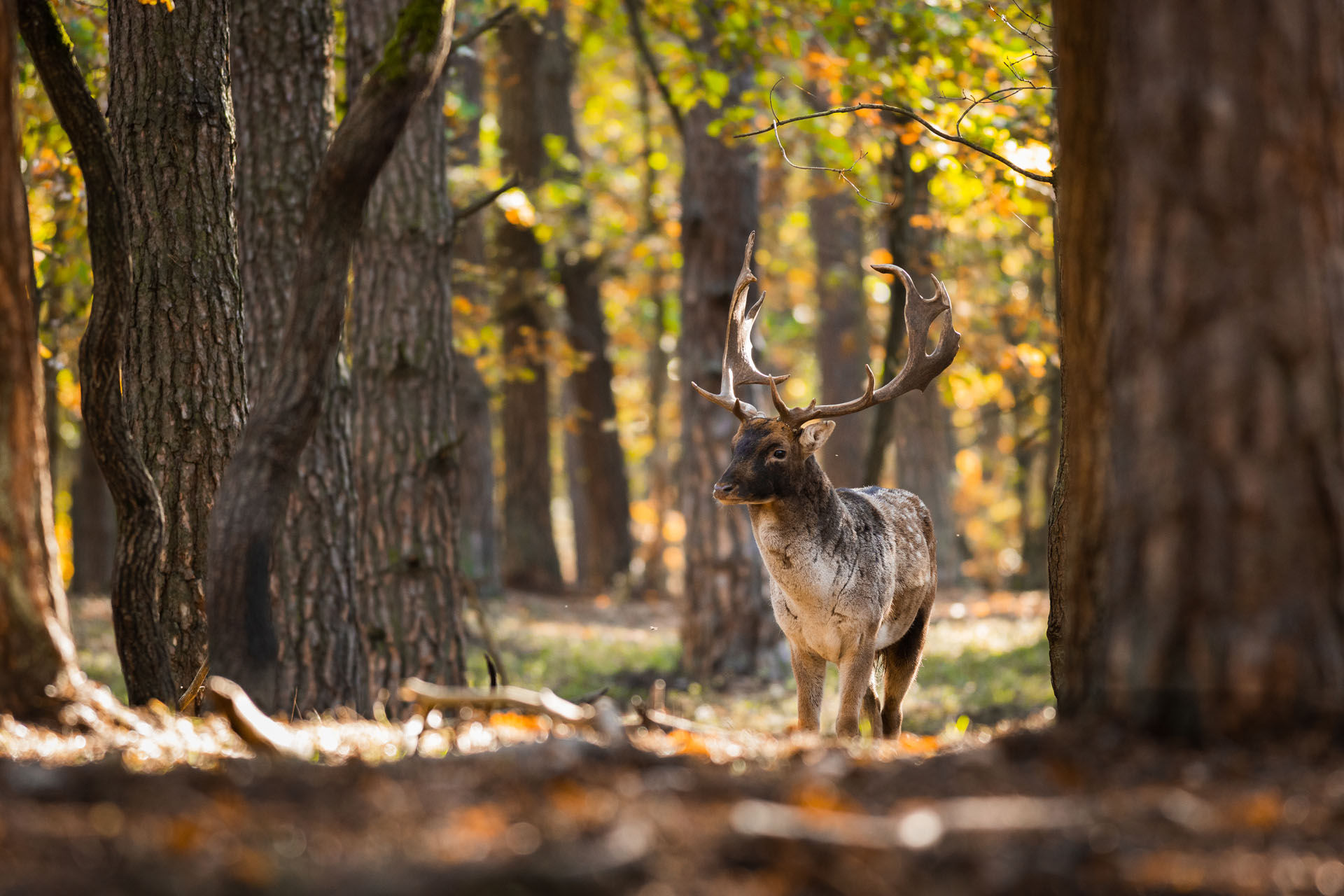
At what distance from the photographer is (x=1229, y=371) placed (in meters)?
3.88

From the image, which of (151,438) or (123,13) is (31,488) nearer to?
(151,438)

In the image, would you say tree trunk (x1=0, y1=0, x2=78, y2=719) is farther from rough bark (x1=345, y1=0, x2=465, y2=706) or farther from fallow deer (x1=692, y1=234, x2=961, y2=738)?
rough bark (x1=345, y1=0, x2=465, y2=706)

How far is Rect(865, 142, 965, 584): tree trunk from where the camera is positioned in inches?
562

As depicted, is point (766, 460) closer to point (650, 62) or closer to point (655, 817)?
point (655, 817)

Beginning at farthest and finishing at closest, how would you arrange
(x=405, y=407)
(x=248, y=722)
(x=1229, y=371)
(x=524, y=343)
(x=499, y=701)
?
1. (x=524, y=343)
2. (x=405, y=407)
3. (x=499, y=701)
4. (x=248, y=722)
5. (x=1229, y=371)

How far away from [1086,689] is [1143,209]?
1656mm

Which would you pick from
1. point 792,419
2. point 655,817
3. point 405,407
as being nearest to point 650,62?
point 405,407

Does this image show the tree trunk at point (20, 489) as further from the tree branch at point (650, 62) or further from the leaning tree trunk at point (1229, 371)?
the tree branch at point (650, 62)

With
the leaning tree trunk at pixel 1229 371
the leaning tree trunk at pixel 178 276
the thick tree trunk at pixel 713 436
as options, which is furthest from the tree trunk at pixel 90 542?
the leaning tree trunk at pixel 1229 371

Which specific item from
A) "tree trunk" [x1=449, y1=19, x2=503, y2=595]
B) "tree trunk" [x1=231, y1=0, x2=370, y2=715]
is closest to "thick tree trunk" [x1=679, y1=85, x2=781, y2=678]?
"tree trunk" [x1=449, y1=19, x2=503, y2=595]

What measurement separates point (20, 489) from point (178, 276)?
3.05 metres

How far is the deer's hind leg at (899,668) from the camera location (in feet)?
30.4

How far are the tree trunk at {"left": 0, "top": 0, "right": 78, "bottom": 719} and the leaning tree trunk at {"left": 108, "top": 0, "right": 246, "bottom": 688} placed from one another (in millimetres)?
2646

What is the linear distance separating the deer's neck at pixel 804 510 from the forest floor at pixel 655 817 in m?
3.66
